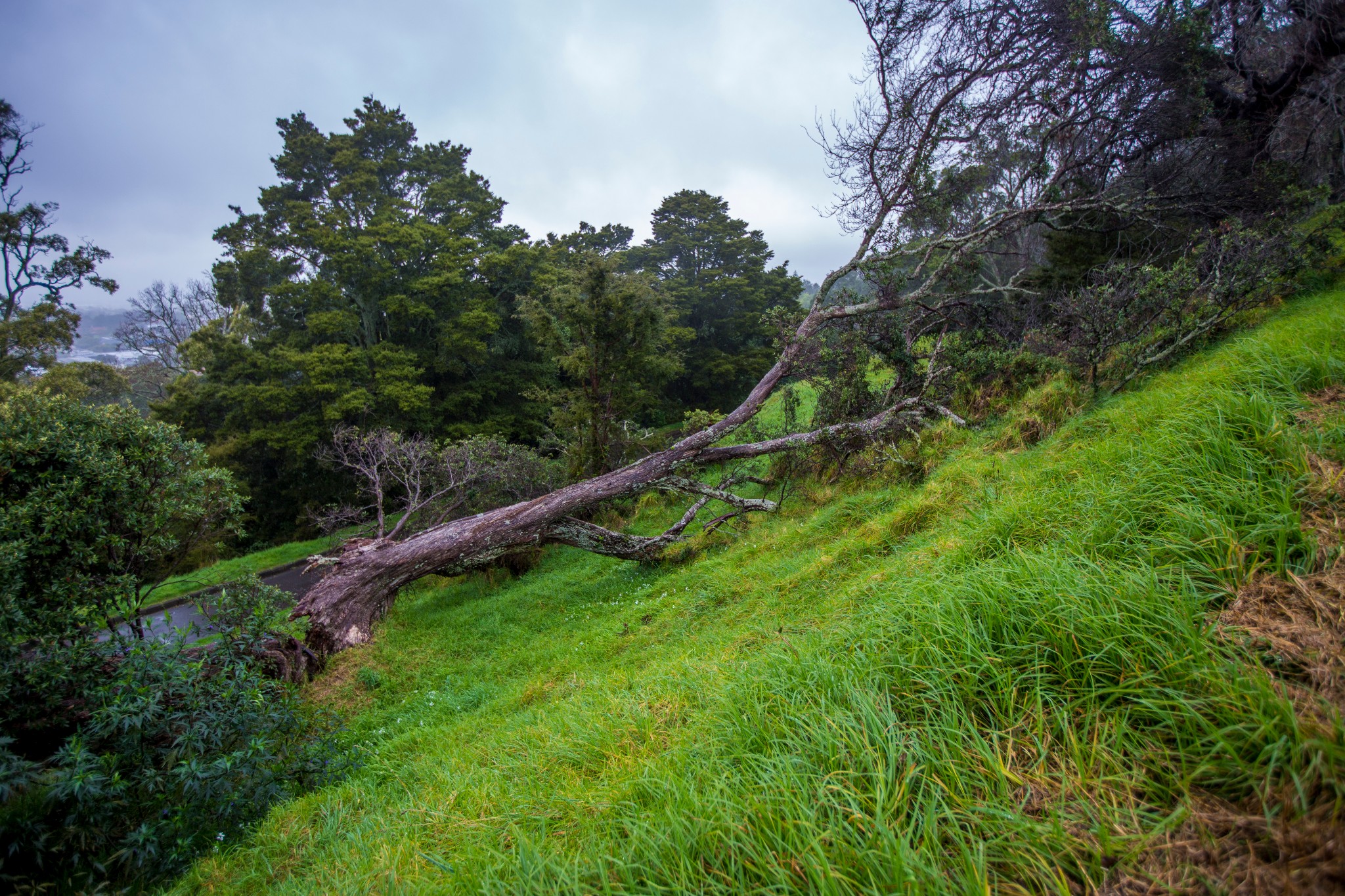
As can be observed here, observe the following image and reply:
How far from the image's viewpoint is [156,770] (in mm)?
3379

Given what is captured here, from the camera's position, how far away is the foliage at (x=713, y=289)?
2833 cm

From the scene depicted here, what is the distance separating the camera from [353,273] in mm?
19906

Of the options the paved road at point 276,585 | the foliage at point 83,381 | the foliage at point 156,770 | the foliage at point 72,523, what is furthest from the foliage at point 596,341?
the foliage at point 83,381

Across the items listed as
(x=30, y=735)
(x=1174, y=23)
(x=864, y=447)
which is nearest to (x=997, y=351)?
(x=864, y=447)

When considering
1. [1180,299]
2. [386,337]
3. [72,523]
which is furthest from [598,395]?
[386,337]

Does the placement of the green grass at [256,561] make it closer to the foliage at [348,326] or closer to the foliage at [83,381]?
the foliage at [348,326]

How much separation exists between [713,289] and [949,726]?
29.2 metres

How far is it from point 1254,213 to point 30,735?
593 inches

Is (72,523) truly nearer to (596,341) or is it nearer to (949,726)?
(949,726)

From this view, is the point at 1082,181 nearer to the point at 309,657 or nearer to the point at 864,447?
the point at 864,447

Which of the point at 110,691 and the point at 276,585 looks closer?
the point at 110,691

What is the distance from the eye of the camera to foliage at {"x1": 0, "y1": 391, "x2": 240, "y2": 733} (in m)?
3.52

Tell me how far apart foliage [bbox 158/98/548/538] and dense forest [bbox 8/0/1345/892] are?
185mm

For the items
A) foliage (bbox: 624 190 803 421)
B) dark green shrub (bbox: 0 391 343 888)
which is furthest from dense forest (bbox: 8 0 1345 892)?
foliage (bbox: 624 190 803 421)
